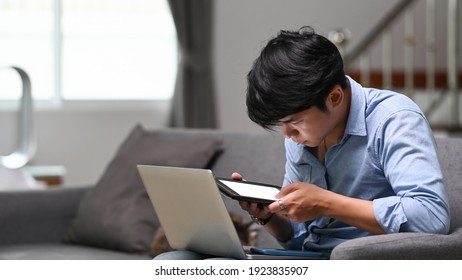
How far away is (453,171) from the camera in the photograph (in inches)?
85.6

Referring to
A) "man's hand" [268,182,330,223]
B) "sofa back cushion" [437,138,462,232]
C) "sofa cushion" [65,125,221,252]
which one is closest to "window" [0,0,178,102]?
"sofa cushion" [65,125,221,252]

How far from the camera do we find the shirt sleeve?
1.71 meters

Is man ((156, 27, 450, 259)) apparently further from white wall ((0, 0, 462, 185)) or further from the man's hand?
white wall ((0, 0, 462, 185))

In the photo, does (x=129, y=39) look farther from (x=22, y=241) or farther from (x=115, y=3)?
(x=22, y=241)

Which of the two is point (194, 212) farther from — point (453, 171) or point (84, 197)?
point (84, 197)

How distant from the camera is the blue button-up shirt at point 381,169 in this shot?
5.64ft

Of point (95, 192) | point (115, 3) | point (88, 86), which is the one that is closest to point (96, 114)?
point (88, 86)

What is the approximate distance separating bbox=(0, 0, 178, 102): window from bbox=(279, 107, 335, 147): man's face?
160 inches

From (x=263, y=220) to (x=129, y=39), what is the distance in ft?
13.6

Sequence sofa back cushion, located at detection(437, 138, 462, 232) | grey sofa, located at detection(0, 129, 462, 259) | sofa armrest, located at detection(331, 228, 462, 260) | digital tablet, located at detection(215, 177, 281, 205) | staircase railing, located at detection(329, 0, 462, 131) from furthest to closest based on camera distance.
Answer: staircase railing, located at detection(329, 0, 462, 131)
grey sofa, located at detection(0, 129, 462, 259)
sofa back cushion, located at detection(437, 138, 462, 232)
digital tablet, located at detection(215, 177, 281, 205)
sofa armrest, located at detection(331, 228, 462, 260)

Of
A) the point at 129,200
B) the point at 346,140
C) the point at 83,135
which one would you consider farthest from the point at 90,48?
the point at 346,140

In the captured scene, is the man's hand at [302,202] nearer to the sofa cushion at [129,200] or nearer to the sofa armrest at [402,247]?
the sofa armrest at [402,247]

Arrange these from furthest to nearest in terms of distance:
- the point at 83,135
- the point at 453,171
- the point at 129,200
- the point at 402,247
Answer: the point at 83,135
the point at 129,200
the point at 453,171
the point at 402,247

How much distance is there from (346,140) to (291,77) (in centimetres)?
23
